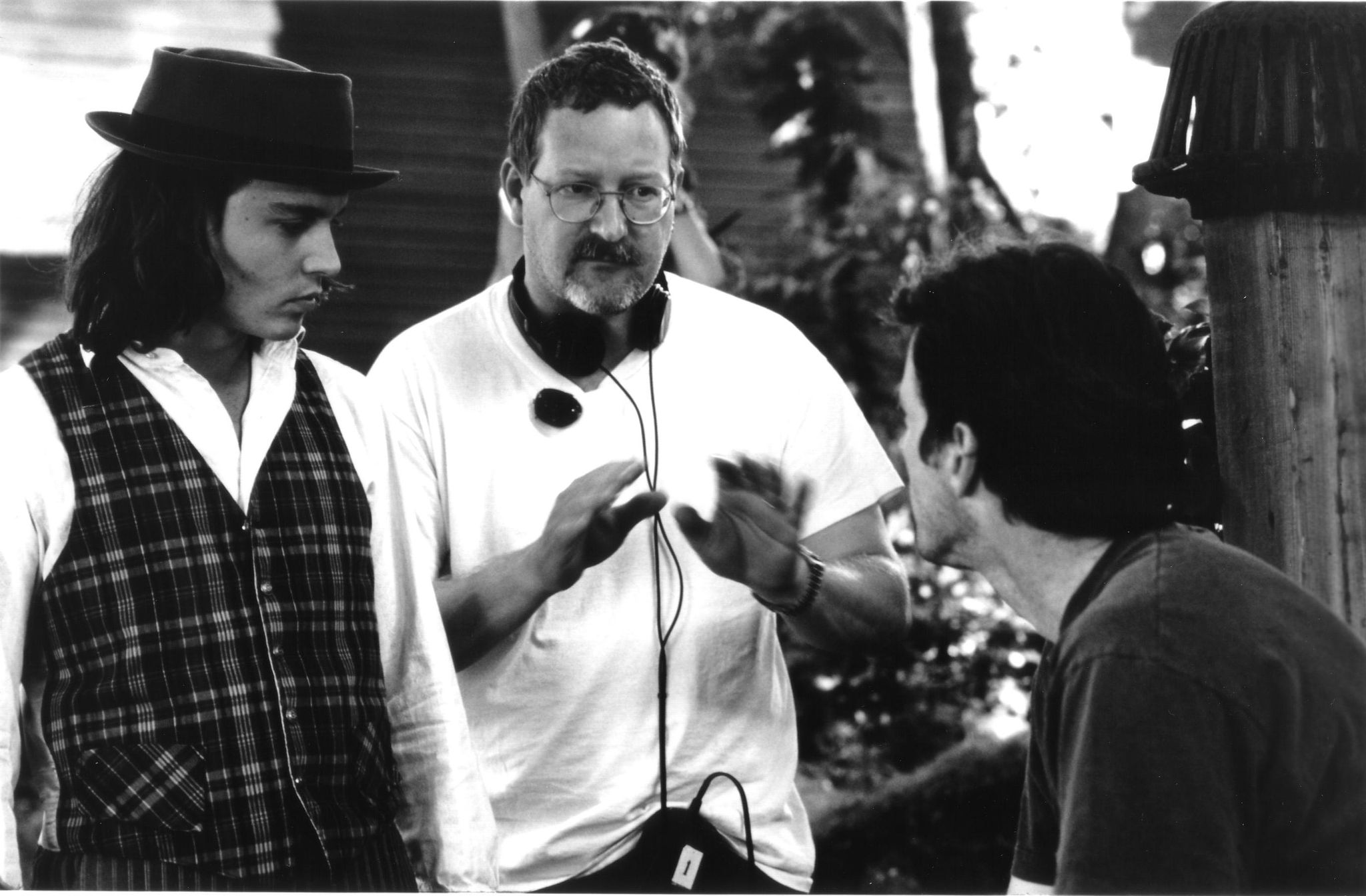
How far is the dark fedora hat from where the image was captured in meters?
2.07

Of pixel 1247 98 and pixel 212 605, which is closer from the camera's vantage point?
pixel 212 605

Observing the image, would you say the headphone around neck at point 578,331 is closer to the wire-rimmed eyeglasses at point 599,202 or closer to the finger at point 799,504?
the wire-rimmed eyeglasses at point 599,202

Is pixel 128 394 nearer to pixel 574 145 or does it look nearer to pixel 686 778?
pixel 574 145

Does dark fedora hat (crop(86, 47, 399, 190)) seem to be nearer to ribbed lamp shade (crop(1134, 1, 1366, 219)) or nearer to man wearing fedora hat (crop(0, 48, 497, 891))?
man wearing fedora hat (crop(0, 48, 497, 891))

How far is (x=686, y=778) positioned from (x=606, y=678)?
7.8 inches

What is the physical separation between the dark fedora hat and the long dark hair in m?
0.04

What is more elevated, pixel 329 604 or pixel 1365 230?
pixel 1365 230

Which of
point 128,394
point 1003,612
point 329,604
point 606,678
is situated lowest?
point 1003,612

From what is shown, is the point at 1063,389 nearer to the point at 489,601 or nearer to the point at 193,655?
the point at 489,601

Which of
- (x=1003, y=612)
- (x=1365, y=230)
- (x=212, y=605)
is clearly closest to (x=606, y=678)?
(x=212, y=605)

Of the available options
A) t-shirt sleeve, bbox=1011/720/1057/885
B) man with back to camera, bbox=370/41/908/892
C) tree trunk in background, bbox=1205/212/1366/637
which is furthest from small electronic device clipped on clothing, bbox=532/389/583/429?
tree trunk in background, bbox=1205/212/1366/637

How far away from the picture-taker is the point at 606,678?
93.0 inches

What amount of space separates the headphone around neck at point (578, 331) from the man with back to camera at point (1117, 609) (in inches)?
24.9

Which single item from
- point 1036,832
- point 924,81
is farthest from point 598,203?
point 924,81
